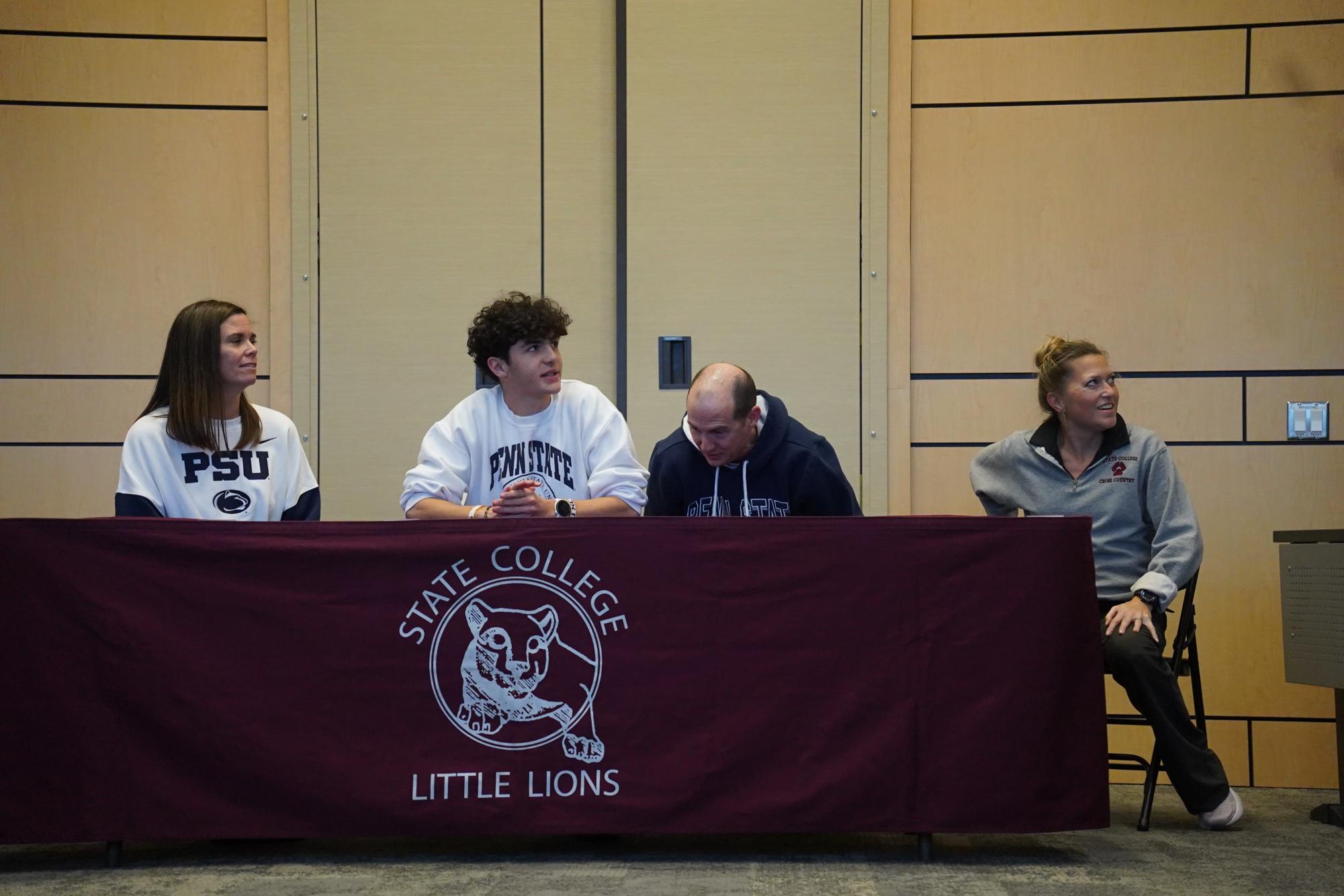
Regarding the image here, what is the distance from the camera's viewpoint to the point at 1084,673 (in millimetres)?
2760

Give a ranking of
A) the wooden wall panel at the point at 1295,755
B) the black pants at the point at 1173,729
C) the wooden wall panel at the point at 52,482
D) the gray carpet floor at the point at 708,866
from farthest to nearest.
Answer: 1. the wooden wall panel at the point at 52,482
2. the wooden wall panel at the point at 1295,755
3. the black pants at the point at 1173,729
4. the gray carpet floor at the point at 708,866

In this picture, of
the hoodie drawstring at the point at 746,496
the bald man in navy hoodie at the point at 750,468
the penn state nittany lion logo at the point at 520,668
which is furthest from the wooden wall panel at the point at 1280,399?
the penn state nittany lion logo at the point at 520,668

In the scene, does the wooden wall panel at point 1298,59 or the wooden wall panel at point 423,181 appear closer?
the wooden wall panel at point 1298,59

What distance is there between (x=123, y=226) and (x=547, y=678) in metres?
2.74

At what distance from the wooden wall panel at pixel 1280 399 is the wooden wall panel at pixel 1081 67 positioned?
104 centimetres

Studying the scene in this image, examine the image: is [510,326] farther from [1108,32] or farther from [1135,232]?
[1108,32]

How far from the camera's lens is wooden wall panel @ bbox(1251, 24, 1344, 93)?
4211 mm

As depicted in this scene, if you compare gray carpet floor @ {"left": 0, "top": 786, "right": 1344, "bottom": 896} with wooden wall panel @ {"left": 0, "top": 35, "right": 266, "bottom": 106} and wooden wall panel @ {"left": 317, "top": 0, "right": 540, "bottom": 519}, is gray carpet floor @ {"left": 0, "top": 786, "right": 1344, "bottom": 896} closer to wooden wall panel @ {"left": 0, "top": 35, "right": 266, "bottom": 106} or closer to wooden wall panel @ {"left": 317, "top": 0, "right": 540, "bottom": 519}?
wooden wall panel @ {"left": 317, "top": 0, "right": 540, "bottom": 519}

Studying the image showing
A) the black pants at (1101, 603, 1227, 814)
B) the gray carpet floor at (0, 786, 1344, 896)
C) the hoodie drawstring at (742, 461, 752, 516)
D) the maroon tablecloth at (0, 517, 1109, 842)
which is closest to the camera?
the gray carpet floor at (0, 786, 1344, 896)

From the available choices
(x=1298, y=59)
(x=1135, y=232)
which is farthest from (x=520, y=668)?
(x=1298, y=59)

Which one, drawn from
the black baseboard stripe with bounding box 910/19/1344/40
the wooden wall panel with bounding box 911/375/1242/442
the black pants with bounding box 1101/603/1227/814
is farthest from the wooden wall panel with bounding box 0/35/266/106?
the black pants with bounding box 1101/603/1227/814

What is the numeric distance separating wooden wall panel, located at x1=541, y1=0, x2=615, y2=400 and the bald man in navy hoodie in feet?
3.42

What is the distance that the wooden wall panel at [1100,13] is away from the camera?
13.9 feet

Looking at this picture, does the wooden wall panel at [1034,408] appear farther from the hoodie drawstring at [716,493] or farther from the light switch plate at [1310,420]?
the hoodie drawstring at [716,493]
